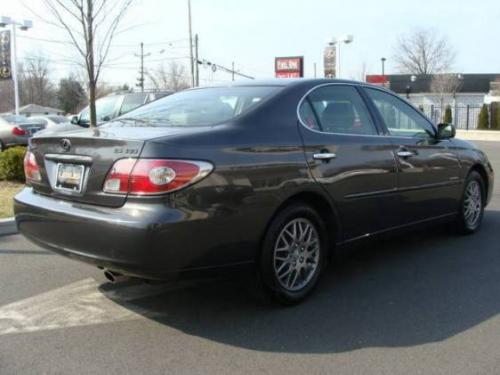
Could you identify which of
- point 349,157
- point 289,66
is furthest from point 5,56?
point 349,157

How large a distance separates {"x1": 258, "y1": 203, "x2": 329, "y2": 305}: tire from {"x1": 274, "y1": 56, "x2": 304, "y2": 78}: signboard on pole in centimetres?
2208

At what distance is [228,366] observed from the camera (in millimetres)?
3176

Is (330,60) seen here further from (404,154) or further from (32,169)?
(32,169)

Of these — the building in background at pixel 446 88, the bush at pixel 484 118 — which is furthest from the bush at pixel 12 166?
the building in background at pixel 446 88

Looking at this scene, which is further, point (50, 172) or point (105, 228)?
point (50, 172)

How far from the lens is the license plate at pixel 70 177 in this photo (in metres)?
3.67

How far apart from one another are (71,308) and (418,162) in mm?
3145

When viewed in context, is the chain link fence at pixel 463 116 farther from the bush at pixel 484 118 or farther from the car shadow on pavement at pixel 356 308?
the car shadow on pavement at pixel 356 308

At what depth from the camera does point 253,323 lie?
12.4 ft

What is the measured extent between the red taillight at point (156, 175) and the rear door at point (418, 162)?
2.18 meters

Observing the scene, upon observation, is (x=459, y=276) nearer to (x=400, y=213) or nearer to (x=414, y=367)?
(x=400, y=213)

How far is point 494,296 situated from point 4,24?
993 inches

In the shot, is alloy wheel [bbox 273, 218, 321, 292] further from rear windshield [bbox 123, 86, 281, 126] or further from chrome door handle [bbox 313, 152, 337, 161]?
rear windshield [bbox 123, 86, 281, 126]

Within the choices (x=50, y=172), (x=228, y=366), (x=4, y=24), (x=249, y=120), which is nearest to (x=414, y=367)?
(x=228, y=366)
